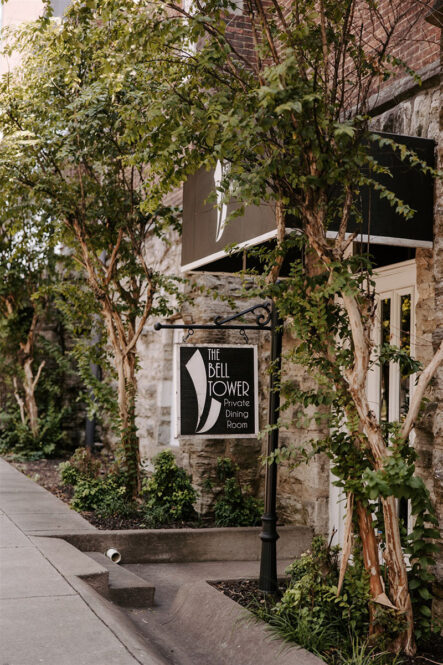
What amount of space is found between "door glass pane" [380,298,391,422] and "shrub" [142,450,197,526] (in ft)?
8.54

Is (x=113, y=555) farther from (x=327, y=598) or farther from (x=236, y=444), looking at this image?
(x=327, y=598)

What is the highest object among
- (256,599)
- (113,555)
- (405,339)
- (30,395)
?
(405,339)

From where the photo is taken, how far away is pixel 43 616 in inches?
175

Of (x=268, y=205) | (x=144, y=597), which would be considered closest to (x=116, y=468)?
(x=144, y=597)

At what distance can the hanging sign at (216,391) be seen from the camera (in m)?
6.57

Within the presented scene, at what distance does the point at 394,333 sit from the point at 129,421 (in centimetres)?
341

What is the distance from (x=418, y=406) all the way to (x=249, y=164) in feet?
6.57

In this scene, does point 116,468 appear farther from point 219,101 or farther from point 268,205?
point 219,101

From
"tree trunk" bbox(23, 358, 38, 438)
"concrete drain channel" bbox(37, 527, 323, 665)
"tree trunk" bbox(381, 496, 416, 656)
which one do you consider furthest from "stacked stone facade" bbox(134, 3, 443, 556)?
"tree trunk" bbox(23, 358, 38, 438)

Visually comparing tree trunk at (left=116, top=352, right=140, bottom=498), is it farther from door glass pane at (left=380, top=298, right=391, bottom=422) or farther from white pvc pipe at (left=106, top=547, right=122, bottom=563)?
door glass pane at (left=380, top=298, right=391, bottom=422)

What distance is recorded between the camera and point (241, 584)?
5758 millimetres

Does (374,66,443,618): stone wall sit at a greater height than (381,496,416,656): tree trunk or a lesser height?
greater

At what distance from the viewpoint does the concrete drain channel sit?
4.61 metres

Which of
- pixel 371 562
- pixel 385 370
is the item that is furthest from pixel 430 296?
pixel 371 562
